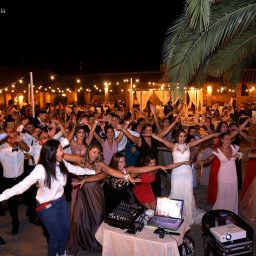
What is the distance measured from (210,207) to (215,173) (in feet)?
2.32

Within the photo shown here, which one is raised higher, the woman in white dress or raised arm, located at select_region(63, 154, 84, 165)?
raised arm, located at select_region(63, 154, 84, 165)

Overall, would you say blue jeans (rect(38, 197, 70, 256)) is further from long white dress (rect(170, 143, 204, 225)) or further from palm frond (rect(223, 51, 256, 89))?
palm frond (rect(223, 51, 256, 89))

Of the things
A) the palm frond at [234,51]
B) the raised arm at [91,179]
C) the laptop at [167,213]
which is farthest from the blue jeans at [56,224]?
the palm frond at [234,51]

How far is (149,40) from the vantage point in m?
36.8

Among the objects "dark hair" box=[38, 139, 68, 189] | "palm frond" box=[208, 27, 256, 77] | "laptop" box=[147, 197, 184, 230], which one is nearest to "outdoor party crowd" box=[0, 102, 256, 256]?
"dark hair" box=[38, 139, 68, 189]

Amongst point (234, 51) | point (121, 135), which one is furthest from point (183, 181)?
point (234, 51)

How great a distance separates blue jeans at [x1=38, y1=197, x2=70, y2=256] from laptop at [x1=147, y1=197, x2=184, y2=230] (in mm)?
1060

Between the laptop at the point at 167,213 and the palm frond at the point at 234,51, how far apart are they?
2.90 m

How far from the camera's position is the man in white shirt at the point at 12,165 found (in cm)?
587

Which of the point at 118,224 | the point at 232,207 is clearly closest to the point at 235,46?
the point at 232,207

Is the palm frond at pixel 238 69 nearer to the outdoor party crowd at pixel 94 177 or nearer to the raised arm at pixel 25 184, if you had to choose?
the outdoor party crowd at pixel 94 177

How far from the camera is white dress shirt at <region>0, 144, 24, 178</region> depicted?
593 cm

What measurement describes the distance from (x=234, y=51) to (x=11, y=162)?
4.34 metres

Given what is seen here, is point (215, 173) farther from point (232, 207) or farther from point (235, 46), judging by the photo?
point (235, 46)
